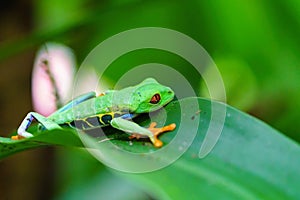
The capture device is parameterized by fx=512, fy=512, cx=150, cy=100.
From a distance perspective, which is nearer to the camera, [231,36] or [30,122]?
[30,122]

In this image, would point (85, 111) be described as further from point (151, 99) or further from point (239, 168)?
point (239, 168)

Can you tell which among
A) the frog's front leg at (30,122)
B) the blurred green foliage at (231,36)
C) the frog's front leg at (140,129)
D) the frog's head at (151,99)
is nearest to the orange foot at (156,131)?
the frog's front leg at (140,129)

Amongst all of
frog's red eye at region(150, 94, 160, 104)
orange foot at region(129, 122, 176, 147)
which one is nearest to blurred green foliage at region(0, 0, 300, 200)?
frog's red eye at region(150, 94, 160, 104)

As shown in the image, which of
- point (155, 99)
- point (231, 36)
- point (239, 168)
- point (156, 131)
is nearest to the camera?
point (239, 168)

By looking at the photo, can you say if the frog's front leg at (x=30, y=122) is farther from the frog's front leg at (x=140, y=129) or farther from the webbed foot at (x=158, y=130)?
the webbed foot at (x=158, y=130)

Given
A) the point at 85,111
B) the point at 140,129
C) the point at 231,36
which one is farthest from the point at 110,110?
the point at 231,36

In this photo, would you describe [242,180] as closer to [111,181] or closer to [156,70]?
[111,181]

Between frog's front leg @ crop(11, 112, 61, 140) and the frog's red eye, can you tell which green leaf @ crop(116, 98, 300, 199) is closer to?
the frog's red eye
